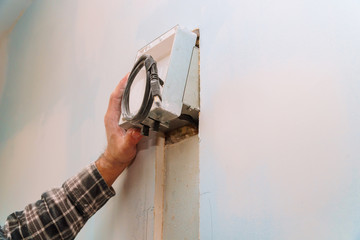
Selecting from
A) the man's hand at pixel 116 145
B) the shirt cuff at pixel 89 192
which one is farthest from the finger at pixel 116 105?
the shirt cuff at pixel 89 192

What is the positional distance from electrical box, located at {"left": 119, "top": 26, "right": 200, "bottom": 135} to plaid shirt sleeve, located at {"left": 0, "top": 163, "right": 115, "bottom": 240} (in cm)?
15

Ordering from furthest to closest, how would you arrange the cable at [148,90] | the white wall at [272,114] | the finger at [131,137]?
the finger at [131,137], the cable at [148,90], the white wall at [272,114]

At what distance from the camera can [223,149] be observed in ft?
1.79

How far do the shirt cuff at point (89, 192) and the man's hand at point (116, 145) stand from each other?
0.01 meters

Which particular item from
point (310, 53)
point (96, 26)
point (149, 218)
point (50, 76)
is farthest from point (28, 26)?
point (310, 53)

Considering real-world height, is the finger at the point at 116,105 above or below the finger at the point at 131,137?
above

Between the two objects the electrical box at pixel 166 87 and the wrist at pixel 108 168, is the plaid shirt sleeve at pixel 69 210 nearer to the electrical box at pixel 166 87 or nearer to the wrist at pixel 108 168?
the wrist at pixel 108 168

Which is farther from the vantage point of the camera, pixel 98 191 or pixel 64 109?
pixel 64 109

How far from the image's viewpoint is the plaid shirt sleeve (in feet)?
2.32

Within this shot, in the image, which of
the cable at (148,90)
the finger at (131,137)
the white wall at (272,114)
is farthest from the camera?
the finger at (131,137)

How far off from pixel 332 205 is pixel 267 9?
33cm

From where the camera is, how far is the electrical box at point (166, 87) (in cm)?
57

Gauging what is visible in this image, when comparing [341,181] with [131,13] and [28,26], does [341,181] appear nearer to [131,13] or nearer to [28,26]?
[131,13]

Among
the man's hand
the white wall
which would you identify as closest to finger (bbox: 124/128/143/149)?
the man's hand
